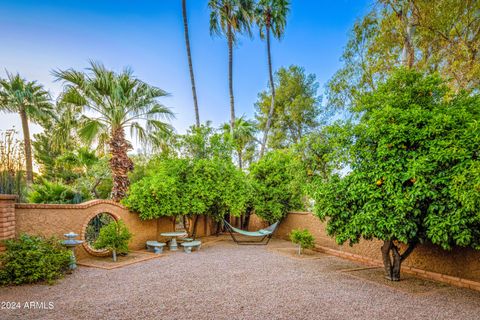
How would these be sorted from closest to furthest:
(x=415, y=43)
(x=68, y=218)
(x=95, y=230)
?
(x=68, y=218), (x=95, y=230), (x=415, y=43)

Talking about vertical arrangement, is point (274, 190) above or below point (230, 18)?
below

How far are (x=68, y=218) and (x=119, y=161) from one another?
8.49ft

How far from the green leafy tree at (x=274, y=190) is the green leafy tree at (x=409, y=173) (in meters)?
5.53

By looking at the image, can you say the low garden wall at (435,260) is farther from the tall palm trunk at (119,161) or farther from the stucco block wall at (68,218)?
the tall palm trunk at (119,161)

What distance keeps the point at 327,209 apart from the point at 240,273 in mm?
2256

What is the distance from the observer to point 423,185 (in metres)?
4.27

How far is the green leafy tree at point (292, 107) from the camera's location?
62.8 feet

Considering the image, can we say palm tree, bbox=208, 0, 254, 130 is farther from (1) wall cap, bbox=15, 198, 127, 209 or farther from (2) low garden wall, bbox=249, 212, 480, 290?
(2) low garden wall, bbox=249, 212, 480, 290

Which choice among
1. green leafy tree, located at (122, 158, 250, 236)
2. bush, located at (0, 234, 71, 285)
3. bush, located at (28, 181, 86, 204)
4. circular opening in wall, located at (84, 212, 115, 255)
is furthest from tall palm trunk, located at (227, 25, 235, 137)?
bush, located at (0, 234, 71, 285)

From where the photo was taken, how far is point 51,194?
795 centimetres

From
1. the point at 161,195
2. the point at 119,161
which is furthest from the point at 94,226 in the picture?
the point at 161,195

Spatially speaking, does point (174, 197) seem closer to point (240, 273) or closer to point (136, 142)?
point (136, 142)

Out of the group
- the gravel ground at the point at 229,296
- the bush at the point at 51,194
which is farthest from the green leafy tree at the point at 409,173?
the bush at the point at 51,194

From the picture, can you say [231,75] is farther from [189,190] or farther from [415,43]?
[415,43]
